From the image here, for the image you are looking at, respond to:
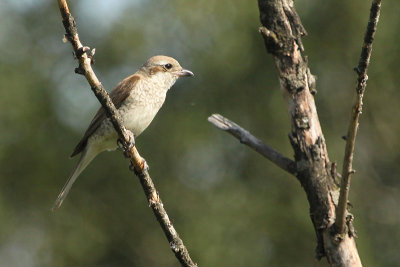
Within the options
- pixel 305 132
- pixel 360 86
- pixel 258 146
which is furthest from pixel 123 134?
pixel 360 86

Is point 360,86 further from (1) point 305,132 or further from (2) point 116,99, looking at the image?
(2) point 116,99

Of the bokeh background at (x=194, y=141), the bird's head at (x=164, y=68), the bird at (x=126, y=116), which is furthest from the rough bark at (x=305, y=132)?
the bokeh background at (x=194, y=141)

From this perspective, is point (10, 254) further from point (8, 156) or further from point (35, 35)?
point (35, 35)

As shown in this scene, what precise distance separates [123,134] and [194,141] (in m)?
7.76

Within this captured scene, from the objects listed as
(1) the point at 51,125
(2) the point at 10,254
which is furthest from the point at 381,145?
(2) the point at 10,254

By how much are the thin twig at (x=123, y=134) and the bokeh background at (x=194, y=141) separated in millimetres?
5605

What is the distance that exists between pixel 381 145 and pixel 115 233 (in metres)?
4.70

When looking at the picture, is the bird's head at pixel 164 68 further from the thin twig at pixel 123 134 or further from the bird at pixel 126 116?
the thin twig at pixel 123 134

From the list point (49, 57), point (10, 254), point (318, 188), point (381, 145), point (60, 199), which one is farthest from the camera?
point (49, 57)

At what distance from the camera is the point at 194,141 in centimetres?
1160

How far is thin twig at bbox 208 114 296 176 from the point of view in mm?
4043

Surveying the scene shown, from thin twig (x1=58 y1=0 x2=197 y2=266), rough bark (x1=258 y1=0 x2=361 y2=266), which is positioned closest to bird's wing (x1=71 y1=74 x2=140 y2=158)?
thin twig (x1=58 y1=0 x2=197 y2=266)

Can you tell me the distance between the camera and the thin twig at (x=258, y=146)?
4043mm

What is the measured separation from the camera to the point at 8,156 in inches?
514
